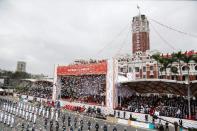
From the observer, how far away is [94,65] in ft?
124

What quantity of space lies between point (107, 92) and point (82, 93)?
911 centimetres

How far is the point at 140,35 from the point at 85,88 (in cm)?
8064

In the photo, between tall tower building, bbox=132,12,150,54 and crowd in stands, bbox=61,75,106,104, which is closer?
crowd in stands, bbox=61,75,106,104

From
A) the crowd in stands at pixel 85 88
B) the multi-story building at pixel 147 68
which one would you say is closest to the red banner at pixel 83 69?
the crowd in stands at pixel 85 88

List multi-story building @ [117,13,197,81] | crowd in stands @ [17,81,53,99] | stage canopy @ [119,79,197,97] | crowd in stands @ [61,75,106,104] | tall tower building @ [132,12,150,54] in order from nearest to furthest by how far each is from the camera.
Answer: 1. stage canopy @ [119,79,197,97]
2. crowd in stands @ [61,75,106,104]
3. crowd in stands @ [17,81,53,99]
4. multi-story building @ [117,13,197,81]
5. tall tower building @ [132,12,150,54]

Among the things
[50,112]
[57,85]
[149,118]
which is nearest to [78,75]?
[57,85]

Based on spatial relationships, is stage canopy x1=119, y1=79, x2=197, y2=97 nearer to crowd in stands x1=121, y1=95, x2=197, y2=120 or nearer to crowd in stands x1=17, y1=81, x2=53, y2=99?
crowd in stands x1=121, y1=95, x2=197, y2=120

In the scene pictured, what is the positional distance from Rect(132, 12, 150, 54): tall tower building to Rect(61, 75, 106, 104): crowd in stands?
239 feet

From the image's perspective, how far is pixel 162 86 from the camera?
32375 mm

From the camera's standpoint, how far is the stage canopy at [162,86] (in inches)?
1141

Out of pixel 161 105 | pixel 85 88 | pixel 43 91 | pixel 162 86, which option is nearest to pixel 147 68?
pixel 85 88

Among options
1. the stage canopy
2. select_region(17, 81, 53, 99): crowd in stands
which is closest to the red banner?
the stage canopy

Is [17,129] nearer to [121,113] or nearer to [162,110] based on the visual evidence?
[121,113]

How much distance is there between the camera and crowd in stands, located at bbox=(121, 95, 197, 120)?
28453 millimetres
